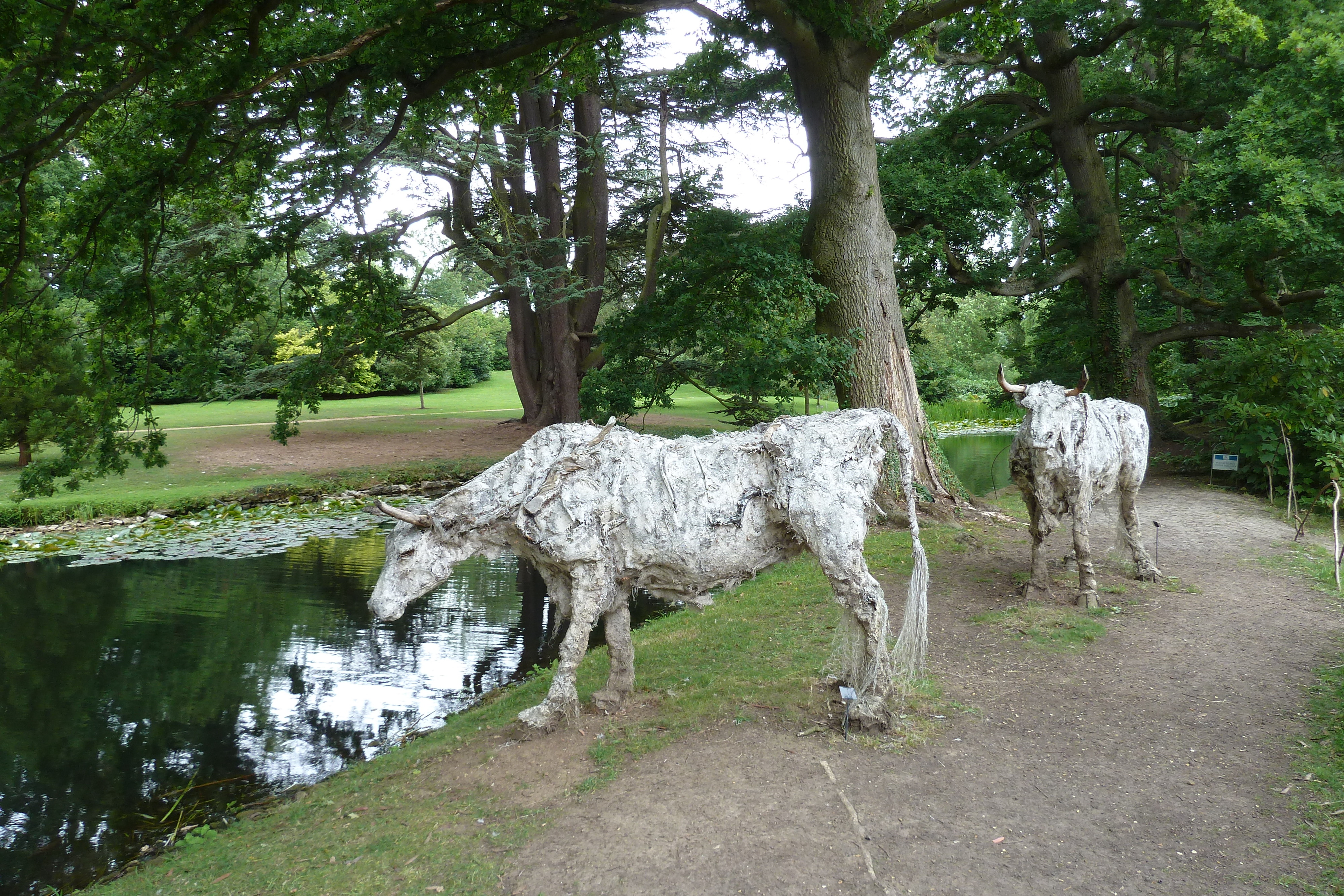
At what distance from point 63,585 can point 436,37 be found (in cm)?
954

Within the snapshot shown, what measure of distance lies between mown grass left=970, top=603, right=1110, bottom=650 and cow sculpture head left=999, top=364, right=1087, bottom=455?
1.55m

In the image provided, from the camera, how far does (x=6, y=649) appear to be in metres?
9.37

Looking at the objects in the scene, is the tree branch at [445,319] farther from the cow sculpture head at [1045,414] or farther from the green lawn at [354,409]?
the cow sculpture head at [1045,414]

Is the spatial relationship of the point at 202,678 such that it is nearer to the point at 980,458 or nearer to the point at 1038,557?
the point at 1038,557

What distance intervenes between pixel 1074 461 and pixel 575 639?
5283 millimetres

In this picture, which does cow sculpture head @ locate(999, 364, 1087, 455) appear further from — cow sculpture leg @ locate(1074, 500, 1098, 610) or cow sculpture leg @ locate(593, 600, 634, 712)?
cow sculpture leg @ locate(593, 600, 634, 712)

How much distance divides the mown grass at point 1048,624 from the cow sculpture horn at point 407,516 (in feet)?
17.2

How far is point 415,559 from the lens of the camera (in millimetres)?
5184

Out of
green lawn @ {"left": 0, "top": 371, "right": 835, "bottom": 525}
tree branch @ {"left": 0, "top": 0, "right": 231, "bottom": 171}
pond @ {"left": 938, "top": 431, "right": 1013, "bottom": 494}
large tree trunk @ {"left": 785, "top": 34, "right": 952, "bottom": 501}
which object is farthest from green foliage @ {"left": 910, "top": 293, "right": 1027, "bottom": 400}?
tree branch @ {"left": 0, "top": 0, "right": 231, "bottom": 171}

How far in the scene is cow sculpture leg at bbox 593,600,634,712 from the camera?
5762 millimetres

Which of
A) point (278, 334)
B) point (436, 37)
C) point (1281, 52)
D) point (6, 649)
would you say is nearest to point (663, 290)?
point (436, 37)

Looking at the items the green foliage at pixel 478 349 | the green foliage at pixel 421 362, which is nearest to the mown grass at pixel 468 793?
the green foliage at pixel 421 362

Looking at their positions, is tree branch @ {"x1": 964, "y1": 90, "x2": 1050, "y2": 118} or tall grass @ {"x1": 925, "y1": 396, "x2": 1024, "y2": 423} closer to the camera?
tree branch @ {"x1": 964, "y1": 90, "x2": 1050, "y2": 118}

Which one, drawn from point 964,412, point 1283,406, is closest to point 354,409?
point 964,412
